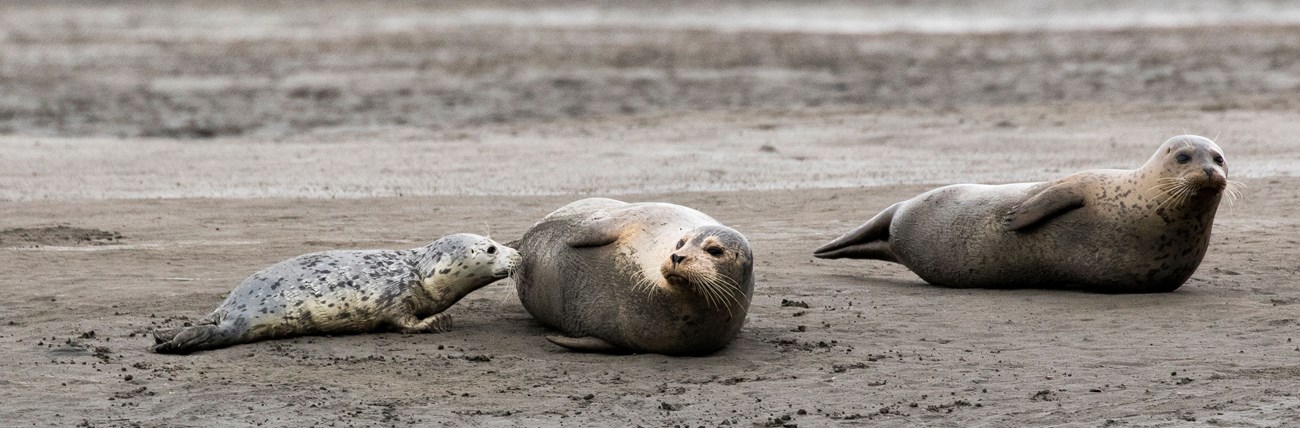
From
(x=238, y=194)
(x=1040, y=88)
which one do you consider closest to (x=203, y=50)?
(x=1040, y=88)

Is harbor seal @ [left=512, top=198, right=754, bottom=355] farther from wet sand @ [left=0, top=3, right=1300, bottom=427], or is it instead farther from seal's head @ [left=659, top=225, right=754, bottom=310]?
wet sand @ [left=0, top=3, right=1300, bottom=427]

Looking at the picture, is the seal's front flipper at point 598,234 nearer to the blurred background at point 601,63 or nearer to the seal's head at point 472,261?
the seal's head at point 472,261

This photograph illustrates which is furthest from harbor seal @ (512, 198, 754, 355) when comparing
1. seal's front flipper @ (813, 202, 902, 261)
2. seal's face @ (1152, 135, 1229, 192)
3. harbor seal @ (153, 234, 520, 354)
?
seal's face @ (1152, 135, 1229, 192)

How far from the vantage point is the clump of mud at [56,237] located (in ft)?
31.5

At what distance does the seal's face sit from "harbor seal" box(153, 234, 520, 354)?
308 centimetres

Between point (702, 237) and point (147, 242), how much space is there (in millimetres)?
4378

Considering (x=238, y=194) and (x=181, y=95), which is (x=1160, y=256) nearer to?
(x=238, y=194)

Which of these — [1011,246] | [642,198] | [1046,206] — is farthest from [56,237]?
[1046,206]

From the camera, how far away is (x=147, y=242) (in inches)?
382

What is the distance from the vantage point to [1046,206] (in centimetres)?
814

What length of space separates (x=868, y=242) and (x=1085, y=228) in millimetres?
1287

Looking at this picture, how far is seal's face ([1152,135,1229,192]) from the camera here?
7660mm

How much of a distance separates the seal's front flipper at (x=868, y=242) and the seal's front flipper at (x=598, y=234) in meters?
2.11

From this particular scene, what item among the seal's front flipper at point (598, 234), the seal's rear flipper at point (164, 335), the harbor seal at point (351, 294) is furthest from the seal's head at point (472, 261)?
the seal's rear flipper at point (164, 335)
